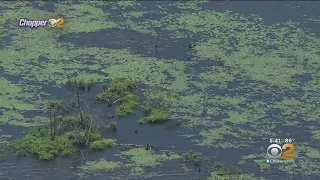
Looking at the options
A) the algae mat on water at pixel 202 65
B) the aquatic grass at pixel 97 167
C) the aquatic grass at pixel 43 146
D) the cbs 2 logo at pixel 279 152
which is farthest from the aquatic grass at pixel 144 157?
the cbs 2 logo at pixel 279 152

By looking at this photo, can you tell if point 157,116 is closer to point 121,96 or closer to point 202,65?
point 121,96

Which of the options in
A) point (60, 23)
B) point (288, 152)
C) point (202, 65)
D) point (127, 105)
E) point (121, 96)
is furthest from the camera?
point (60, 23)

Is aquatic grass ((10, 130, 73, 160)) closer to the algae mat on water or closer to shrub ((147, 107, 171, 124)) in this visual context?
the algae mat on water

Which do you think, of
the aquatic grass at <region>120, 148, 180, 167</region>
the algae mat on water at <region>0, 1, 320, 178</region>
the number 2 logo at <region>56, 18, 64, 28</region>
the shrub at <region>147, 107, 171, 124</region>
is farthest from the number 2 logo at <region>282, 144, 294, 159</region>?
the number 2 logo at <region>56, 18, 64, 28</region>

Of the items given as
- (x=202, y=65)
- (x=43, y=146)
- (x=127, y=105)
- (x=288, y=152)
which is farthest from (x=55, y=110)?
(x=288, y=152)

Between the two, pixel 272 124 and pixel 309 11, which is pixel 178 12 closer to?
pixel 309 11

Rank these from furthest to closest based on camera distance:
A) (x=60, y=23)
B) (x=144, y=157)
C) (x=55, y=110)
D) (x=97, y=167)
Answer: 1. (x=60, y=23)
2. (x=55, y=110)
3. (x=144, y=157)
4. (x=97, y=167)
